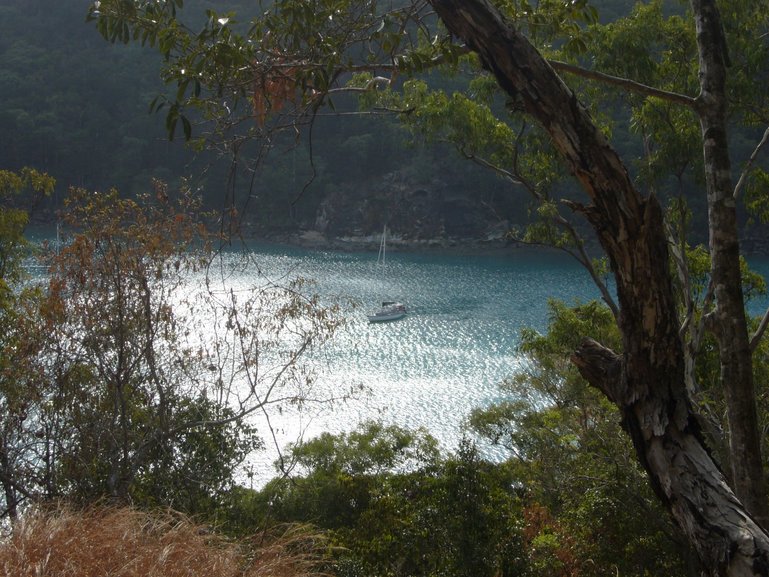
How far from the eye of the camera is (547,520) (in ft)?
18.4

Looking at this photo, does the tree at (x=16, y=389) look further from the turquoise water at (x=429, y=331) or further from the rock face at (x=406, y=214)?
the rock face at (x=406, y=214)

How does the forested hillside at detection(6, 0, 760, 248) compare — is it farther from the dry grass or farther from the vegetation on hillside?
the dry grass

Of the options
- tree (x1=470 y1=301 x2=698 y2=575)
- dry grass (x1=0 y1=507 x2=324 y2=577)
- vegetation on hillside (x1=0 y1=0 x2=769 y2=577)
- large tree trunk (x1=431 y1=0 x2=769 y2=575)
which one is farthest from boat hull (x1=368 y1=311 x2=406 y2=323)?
large tree trunk (x1=431 y1=0 x2=769 y2=575)

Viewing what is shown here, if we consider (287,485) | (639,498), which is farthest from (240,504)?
(639,498)

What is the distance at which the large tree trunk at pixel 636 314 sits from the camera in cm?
153

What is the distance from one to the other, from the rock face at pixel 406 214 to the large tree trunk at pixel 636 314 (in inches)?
1135

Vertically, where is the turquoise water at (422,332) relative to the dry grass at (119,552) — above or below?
below

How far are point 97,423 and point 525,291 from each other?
1680cm

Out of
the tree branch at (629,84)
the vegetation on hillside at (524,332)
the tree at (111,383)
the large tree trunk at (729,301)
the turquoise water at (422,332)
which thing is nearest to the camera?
Answer: the vegetation on hillside at (524,332)

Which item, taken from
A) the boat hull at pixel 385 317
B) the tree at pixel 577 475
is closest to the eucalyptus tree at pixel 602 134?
the tree at pixel 577 475

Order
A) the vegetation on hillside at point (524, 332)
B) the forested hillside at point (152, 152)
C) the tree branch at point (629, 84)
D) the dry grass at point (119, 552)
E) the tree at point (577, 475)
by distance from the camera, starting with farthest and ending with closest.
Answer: the forested hillside at point (152, 152) → the tree at point (577, 475) → the dry grass at point (119, 552) → the tree branch at point (629, 84) → the vegetation on hillside at point (524, 332)

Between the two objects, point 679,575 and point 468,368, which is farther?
point 468,368

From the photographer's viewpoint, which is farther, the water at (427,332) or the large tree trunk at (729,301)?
the water at (427,332)

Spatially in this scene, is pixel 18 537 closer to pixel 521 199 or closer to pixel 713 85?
pixel 713 85
